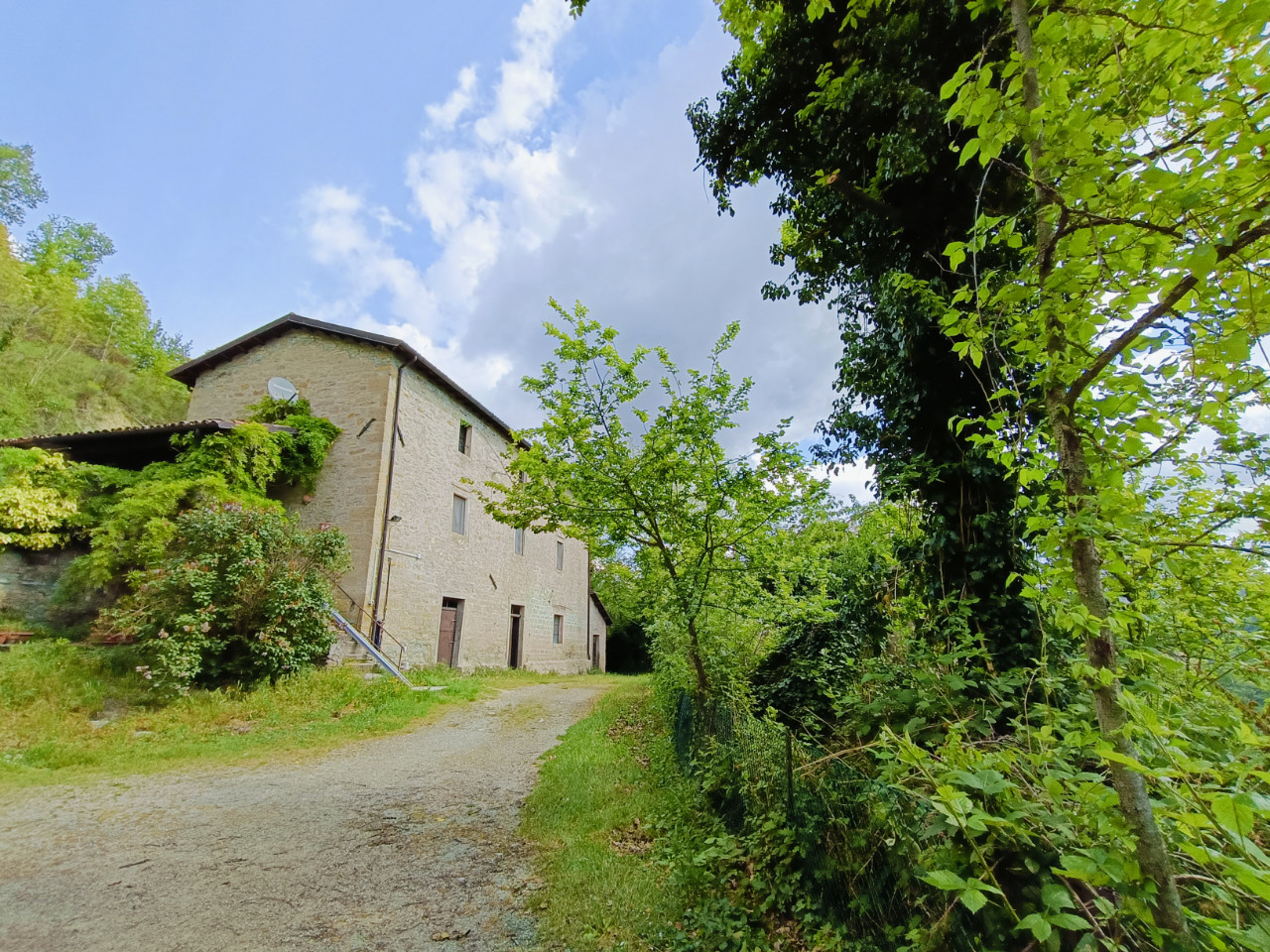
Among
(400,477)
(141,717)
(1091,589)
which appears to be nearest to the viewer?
(1091,589)

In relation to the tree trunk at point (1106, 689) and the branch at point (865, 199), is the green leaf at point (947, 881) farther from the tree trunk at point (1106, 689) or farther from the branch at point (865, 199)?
the branch at point (865, 199)

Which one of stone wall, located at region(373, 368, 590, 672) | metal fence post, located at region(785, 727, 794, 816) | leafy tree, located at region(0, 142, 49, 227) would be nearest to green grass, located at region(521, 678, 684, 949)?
metal fence post, located at region(785, 727, 794, 816)

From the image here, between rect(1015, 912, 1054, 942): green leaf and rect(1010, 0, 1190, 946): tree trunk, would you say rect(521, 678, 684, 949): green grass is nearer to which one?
rect(1015, 912, 1054, 942): green leaf

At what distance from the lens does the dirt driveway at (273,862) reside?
10.1 ft

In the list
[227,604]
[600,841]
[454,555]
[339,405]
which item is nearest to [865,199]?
[600,841]

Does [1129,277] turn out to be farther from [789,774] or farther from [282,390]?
[282,390]

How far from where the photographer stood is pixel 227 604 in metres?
8.62

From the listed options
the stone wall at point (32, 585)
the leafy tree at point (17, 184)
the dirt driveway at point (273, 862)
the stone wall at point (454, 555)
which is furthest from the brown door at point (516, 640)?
the leafy tree at point (17, 184)

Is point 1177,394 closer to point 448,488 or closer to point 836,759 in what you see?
point 836,759

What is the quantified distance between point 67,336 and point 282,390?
626 inches

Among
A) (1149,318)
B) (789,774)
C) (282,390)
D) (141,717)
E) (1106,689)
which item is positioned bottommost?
(141,717)

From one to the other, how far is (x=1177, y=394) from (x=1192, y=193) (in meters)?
0.55

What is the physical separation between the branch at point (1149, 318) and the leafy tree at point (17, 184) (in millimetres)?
38191

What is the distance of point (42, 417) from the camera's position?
60.8 ft
